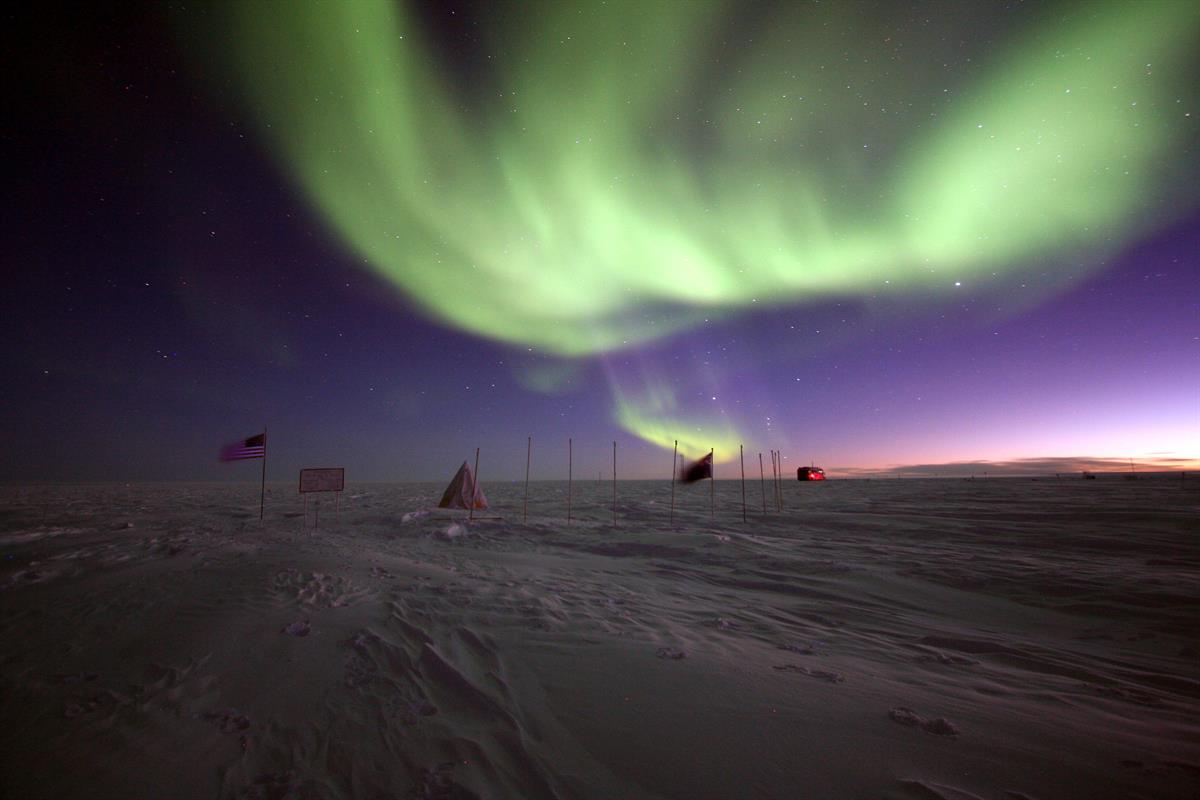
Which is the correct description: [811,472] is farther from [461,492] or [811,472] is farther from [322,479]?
[322,479]

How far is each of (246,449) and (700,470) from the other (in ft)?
76.3

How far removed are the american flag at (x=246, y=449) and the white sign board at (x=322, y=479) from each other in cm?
241

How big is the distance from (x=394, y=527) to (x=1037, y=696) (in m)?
19.9

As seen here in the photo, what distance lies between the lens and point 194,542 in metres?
12.4

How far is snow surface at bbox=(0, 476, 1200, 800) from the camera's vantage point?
11.3 ft

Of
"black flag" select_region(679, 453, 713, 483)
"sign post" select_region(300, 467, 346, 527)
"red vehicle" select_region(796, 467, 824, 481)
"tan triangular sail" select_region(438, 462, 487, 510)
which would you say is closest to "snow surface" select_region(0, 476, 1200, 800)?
"sign post" select_region(300, 467, 346, 527)

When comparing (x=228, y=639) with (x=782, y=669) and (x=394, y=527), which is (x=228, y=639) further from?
(x=394, y=527)

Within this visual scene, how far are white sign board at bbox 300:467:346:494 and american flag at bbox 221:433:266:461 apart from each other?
2.41 m

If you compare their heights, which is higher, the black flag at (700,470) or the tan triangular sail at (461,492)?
the black flag at (700,470)

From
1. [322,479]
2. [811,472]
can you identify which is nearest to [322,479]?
[322,479]

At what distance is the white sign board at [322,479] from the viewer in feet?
63.8

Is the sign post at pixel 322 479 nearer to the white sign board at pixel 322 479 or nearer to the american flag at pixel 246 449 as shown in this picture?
the white sign board at pixel 322 479

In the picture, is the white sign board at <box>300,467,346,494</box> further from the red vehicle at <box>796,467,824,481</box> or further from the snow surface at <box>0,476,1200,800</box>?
the red vehicle at <box>796,467,824,481</box>

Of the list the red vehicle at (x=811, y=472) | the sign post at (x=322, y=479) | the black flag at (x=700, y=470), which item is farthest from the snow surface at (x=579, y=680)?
the red vehicle at (x=811, y=472)
